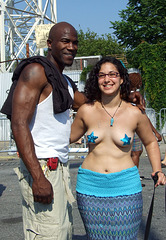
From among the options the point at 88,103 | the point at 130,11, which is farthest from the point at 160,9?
the point at 88,103

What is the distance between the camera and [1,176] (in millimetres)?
8656

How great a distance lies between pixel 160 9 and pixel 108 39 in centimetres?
3970

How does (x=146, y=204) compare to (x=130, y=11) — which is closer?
(x=146, y=204)

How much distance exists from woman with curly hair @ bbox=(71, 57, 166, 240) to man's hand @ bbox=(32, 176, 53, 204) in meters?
0.44

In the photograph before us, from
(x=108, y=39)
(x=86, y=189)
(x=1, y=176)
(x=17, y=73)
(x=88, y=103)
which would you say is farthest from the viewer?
(x=108, y=39)

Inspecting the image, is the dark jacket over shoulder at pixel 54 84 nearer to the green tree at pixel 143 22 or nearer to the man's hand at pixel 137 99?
the man's hand at pixel 137 99

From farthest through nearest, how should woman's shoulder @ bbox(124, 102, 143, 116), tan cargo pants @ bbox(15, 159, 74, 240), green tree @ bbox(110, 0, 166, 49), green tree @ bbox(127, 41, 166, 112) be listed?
1. green tree @ bbox(110, 0, 166, 49)
2. green tree @ bbox(127, 41, 166, 112)
3. woman's shoulder @ bbox(124, 102, 143, 116)
4. tan cargo pants @ bbox(15, 159, 74, 240)

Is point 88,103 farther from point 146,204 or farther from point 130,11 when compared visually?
point 130,11

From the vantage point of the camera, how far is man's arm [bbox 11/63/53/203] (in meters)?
2.46

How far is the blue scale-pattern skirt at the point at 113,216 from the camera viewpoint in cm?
273

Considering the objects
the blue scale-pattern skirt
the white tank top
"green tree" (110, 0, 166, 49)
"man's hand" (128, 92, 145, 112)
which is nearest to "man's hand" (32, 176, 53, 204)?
the white tank top

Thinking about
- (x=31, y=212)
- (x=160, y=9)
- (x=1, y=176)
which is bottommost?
(x=1, y=176)

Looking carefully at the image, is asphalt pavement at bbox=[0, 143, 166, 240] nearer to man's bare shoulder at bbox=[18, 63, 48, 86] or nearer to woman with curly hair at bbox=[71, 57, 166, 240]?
woman with curly hair at bbox=[71, 57, 166, 240]

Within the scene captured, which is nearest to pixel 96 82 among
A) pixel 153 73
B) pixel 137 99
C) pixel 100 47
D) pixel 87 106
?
pixel 87 106
